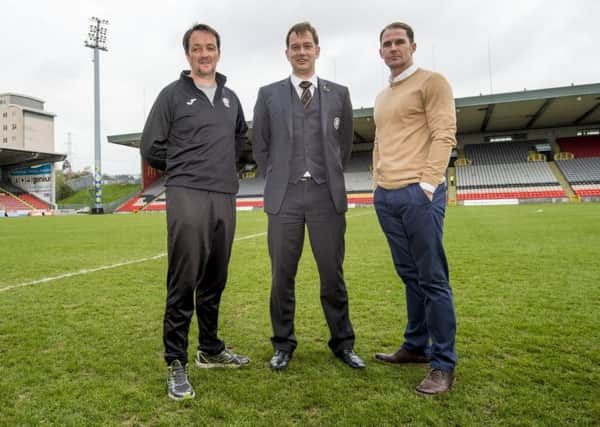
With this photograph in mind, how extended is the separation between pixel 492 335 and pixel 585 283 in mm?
2375

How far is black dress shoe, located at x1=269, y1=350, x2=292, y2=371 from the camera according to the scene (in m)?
2.65

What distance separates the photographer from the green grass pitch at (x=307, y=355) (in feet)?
6.86

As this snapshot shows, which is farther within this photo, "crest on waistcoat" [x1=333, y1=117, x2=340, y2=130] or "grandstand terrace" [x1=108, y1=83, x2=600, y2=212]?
"grandstand terrace" [x1=108, y1=83, x2=600, y2=212]

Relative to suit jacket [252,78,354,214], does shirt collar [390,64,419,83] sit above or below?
above

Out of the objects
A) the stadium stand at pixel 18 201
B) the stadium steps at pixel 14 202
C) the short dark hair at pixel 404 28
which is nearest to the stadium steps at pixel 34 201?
the stadium stand at pixel 18 201

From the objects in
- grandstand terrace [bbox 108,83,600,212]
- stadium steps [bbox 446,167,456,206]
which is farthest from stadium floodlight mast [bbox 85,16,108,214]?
stadium steps [bbox 446,167,456,206]

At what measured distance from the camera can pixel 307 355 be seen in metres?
2.89

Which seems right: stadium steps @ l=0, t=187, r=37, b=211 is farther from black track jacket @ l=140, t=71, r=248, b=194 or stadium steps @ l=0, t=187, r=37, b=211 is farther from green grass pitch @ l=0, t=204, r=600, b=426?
black track jacket @ l=140, t=71, r=248, b=194

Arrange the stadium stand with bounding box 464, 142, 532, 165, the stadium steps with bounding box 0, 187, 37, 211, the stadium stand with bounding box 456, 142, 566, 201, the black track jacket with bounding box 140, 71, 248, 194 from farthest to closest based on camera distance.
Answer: the stadium stand with bounding box 464, 142, 532, 165 → the stadium steps with bounding box 0, 187, 37, 211 → the stadium stand with bounding box 456, 142, 566, 201 → the black track jacket with bounding box 140, 71, 248, 194

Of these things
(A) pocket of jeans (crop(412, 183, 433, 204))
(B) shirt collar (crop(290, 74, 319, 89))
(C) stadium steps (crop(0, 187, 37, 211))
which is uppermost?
(B) shirt collar (crop(290, 74, 319, 89))

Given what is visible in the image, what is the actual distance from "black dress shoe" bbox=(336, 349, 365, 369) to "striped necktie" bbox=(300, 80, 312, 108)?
162 centimetres

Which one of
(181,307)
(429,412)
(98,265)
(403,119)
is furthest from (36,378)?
(98,265)

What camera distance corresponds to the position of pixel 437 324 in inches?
95.5

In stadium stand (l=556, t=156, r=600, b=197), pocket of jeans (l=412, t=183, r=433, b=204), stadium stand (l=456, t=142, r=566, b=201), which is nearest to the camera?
pocket of jeans (l=412, t=183, r=433, b=204)
